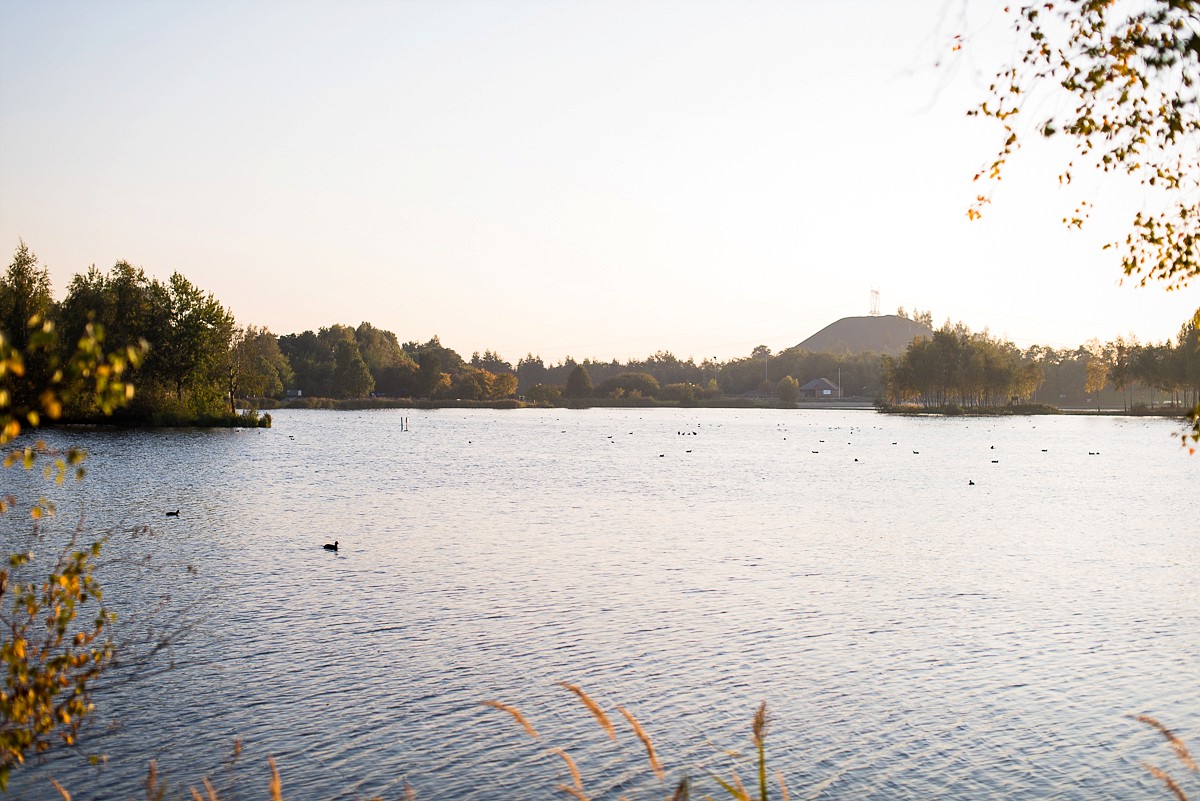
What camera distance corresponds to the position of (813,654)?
1558 centimetres

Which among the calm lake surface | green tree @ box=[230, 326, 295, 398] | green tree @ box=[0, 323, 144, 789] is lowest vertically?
the calm lake surface

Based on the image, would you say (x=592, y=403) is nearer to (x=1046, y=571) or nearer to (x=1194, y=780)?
(x=1046, y=571)

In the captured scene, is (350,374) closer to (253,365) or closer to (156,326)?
(253,365)

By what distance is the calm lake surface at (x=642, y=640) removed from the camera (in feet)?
36.6

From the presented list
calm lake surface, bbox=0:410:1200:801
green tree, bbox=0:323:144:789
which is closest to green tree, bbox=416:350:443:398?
calm lake surface, bbox=0:410:1200:801

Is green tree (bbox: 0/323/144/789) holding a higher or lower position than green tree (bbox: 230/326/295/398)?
lower

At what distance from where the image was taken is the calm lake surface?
11.2 meters

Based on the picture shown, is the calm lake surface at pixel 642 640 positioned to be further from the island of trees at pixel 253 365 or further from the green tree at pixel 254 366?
the green tree at pixel 254 366

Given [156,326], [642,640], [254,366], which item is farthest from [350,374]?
[642,640]

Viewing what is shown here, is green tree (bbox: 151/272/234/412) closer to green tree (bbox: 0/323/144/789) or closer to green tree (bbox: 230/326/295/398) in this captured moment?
green tree (bbox: 230/326/295/398)

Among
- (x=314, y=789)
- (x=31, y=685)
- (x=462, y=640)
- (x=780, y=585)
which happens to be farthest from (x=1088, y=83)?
(x=780, y=585)

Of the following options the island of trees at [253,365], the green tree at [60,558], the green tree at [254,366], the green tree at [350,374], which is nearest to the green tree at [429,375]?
the island of trees at [253,365]

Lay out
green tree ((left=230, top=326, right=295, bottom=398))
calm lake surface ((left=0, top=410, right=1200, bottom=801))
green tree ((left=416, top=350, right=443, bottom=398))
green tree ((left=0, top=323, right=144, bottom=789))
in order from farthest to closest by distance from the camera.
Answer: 1. green tree ((left=416, top=350, right=443, bottom=398))
2. green tree ((left=230, top=326, right=295, bottom=398))
3. calm lake surface ((left=0, top=410, right=1200, bottom=801))
4. green tree ((left=0, top=323, right=144, bottom=789))

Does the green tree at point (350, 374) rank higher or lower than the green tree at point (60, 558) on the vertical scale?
higher
